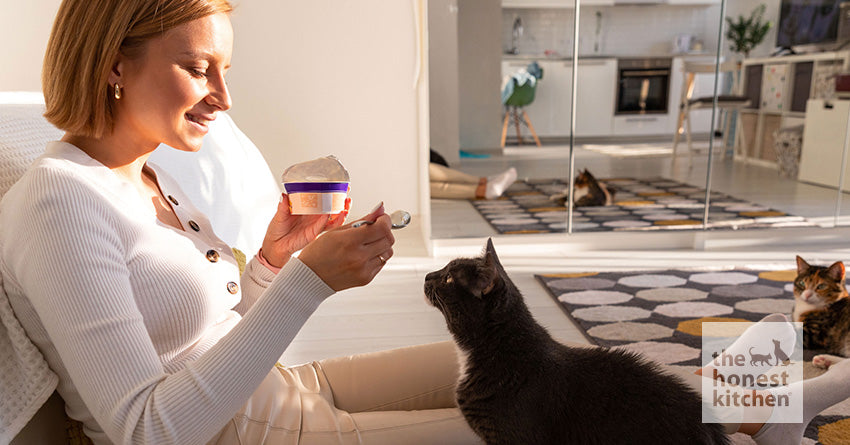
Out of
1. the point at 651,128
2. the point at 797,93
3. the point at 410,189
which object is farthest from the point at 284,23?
the point at 797,93

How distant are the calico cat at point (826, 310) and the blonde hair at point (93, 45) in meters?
2.10

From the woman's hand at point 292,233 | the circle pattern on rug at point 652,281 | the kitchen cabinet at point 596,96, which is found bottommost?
the circle pattern on rug at point 652,281

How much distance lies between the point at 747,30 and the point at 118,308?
3451 millimetres

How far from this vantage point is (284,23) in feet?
12.7

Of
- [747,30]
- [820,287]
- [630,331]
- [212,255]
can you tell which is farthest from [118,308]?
[747,30]

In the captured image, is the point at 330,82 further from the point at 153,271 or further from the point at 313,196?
the point at 153,271

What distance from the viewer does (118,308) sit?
0.78 m

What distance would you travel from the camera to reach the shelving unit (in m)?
3.35

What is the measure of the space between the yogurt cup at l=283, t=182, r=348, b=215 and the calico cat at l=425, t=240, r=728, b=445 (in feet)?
0.91

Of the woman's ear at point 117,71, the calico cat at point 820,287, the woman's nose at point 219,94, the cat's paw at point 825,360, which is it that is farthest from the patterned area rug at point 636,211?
→ the woman's ear at point 117,71

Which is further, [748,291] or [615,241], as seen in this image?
[615,241]

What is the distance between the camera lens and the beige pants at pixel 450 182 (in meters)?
3.44

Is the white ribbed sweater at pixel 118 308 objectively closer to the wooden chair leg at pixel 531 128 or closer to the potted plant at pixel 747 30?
the wooden chair leg at pixel 531 128

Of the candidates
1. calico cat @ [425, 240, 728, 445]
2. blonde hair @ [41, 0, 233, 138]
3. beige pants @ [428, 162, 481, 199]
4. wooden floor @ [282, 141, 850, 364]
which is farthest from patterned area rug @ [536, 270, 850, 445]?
blonde hair @ [41, 0, 233, 138]
